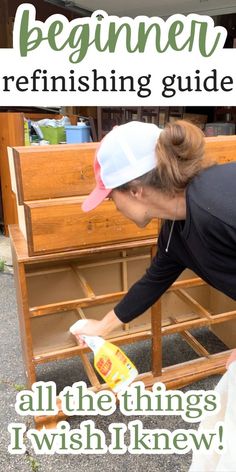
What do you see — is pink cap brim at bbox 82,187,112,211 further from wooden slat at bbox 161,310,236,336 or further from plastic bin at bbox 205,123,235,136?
plastic bin at bbox 205,123,235,136

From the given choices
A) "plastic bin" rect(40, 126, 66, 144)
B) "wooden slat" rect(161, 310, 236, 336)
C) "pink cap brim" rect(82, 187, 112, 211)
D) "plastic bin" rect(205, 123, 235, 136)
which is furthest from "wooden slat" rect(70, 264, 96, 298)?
"plastic bin" rect(205, 123, 235, 136)

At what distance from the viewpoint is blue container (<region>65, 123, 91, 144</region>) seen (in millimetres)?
3594

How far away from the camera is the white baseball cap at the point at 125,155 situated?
3.42 feet

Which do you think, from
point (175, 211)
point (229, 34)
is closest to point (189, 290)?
point (175, 211)

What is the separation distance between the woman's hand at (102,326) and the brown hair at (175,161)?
613mm

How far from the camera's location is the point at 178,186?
104 cm

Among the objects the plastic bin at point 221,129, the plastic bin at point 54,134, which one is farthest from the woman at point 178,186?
the plastic bin at point 221,129

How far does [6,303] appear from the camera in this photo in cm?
296

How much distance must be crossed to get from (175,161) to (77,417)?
1393mm

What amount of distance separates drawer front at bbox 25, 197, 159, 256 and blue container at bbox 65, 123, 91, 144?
2030mm

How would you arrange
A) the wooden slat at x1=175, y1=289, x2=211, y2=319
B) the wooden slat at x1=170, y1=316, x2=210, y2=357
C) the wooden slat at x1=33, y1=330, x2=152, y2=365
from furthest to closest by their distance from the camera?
the wooden slat at x1=170, y1=316, x2=210, y2=357, the wooden slat at x1=175, y1=289, x2=211, y2=319, the wooden slat at x1=33, y1=330, x2=152, y2=365

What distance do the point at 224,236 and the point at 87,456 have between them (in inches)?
48.7

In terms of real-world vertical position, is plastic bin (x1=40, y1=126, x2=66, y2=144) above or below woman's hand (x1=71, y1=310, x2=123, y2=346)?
above

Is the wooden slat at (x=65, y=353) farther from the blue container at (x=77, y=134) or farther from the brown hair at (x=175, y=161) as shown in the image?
the blue container at (x=77, y=134)
